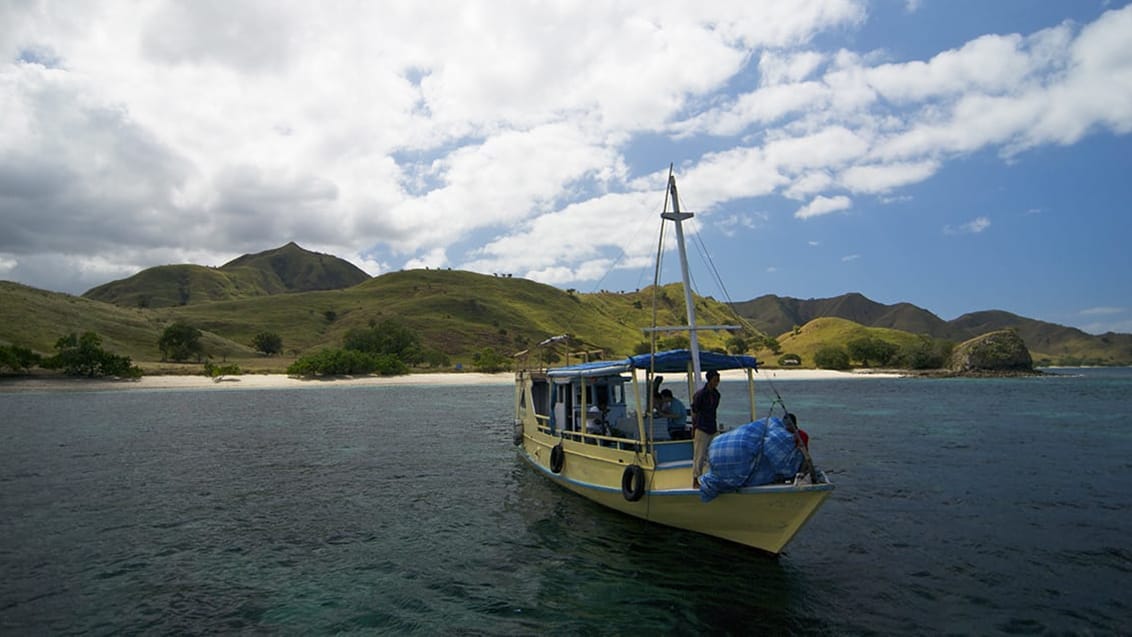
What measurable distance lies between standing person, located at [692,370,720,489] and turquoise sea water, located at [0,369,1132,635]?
2223 millimetres

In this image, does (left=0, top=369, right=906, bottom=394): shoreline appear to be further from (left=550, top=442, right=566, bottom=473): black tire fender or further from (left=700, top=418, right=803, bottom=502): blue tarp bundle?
(left=700, top=418, right=803, bottom=502): blue tarp bundle

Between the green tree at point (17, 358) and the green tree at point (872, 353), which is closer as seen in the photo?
the green tree at point (17, 358)

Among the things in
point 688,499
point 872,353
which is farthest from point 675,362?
point 872,353

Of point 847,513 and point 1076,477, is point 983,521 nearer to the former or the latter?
point 847,513

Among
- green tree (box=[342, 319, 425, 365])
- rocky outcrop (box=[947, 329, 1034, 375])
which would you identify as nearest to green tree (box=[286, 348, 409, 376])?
green tree (box=[342, 319, 425, 365])

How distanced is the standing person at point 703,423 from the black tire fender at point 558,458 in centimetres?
721

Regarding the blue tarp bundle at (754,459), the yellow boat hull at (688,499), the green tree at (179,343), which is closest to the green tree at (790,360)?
the green tree at (179,343)

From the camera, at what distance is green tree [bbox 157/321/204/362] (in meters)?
122

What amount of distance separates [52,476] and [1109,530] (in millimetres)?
38741

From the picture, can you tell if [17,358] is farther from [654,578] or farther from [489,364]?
[654,578]

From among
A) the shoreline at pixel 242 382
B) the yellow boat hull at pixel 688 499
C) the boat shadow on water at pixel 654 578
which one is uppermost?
the shoreline at pixel 242 382

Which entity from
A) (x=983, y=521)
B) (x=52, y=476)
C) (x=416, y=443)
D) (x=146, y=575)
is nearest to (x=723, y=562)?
(x=983, y=521)

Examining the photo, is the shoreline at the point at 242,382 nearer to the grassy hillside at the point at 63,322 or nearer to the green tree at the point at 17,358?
the green tree at the point at 17,358

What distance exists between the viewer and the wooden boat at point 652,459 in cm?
1352
